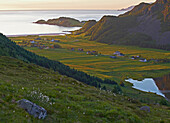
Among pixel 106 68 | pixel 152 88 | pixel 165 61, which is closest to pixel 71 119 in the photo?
pixel 152 88

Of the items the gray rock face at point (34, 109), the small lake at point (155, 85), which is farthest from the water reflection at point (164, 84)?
the gray rock face at point (34, 109)

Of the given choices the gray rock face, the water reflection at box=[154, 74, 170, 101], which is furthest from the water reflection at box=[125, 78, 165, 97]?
the gray rock face

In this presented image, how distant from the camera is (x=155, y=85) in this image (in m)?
105

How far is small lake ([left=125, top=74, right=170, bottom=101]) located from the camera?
93.0 meters

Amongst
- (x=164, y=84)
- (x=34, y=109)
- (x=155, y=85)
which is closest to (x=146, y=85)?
(x=155, y=85)

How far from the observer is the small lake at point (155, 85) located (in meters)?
93.0

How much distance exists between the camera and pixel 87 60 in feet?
555

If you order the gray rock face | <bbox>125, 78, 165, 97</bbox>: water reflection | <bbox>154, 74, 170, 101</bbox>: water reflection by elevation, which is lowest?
<bbox>125, 78, 165, 97</bbox>: water reflection

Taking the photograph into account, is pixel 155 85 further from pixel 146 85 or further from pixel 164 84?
pixel 164 84

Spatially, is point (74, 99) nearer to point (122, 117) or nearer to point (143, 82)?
point (122, 117)

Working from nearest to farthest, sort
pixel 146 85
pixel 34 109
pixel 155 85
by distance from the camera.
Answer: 1. pixel 34 109
2. pixel 155 85
3. pixel 146 85

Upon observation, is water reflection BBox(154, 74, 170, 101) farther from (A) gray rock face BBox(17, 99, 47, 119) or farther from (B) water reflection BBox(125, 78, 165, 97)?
(A) gray rock face BBox(17, 99, 47, 119)

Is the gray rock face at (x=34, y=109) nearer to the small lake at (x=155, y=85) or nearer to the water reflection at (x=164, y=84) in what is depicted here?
the water reflection at (x=164, y=84)

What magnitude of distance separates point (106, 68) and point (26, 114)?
12997 centimetres
